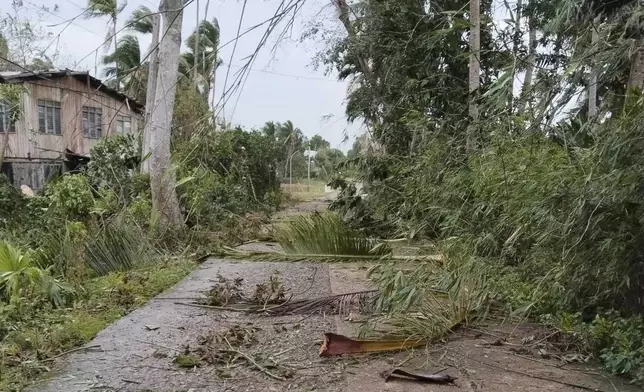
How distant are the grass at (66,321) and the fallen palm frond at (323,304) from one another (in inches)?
56.6

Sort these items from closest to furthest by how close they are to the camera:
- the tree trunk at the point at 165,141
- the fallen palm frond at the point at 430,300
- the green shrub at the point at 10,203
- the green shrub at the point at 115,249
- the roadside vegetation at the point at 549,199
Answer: the roadside vegetation at the point at 549,199 → the fallen palm frond at the point at 430,300 → the green shrub at the point at 115,249 → the tree trunk at the point at 165,141 → the green shrub at the point at 10,203

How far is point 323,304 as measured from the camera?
4703 millimetres

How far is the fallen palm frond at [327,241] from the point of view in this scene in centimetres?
Answer: 543

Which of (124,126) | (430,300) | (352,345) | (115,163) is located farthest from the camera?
(124,126)

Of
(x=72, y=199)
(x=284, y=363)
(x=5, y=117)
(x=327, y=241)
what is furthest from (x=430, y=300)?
(x=5, y=117)

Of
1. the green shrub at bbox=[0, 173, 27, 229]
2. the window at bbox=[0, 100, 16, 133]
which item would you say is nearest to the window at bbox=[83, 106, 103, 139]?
the green shrub at bbox=[0, 173, 27, 229]

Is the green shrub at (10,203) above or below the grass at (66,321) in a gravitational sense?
above

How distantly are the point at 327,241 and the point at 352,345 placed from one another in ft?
6.44

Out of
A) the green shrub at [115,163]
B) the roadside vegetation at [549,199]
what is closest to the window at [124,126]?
the green shrub at [115,163]

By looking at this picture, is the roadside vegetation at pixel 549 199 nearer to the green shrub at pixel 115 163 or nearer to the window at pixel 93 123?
the window at pixel 93 123

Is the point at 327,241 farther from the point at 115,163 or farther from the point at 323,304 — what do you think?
the point at 115,163

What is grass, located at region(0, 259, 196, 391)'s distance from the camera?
10.8ft

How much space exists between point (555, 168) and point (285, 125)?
41785 mm

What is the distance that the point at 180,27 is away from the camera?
8844 millimetres
